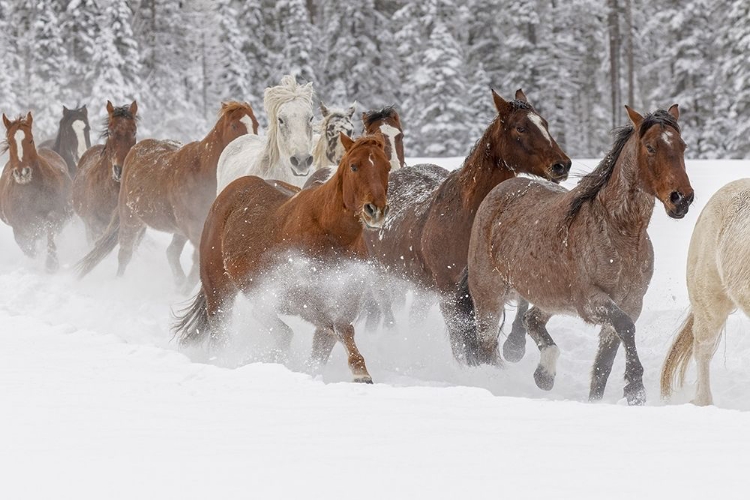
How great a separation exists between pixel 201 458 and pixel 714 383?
4.77 meters

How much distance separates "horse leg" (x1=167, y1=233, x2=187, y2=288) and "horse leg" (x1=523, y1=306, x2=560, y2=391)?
19.8 feet

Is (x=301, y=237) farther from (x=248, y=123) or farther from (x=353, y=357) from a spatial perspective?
(x=248, y=123)

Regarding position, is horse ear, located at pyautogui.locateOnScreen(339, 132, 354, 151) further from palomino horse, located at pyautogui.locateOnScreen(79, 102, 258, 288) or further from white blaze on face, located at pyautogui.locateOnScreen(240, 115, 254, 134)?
white blaze on face, located at pyautogui.locateOnScreen(240, 115, 254, 134)

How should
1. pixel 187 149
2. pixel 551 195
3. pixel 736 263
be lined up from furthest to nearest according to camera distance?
pixel 187 149, pixel 551 195, pixel 736 263

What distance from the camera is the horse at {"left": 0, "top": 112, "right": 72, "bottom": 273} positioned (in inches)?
503

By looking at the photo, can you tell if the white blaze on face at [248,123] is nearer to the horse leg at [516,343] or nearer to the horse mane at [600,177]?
the horse leg at [516,343]

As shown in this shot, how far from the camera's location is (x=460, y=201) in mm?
7672

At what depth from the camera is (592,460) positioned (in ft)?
11.8

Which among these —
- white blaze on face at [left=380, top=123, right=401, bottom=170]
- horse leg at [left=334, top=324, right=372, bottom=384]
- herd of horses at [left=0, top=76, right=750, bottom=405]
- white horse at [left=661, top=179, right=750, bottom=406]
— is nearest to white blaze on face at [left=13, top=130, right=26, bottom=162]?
herd of horses at [left=0, top=76, right=750, bottom=405]

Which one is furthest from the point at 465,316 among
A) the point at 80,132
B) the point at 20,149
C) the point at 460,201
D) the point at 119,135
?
the point at 80,132

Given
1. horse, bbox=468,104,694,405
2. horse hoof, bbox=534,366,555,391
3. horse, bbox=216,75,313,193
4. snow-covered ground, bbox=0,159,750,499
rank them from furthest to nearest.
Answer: horse, bbox=216,75,313,193 < horse hoof, bbox=534,366,555,391 < horse, bbox=468,104,694,405 < snow-covered ground, bbox=0,159,750,499

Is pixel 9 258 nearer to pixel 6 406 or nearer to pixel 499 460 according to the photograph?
pixel 6 406

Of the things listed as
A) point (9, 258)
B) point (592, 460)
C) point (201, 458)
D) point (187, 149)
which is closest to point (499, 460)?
point (592, 460)

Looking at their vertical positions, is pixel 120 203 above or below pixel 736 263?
below
